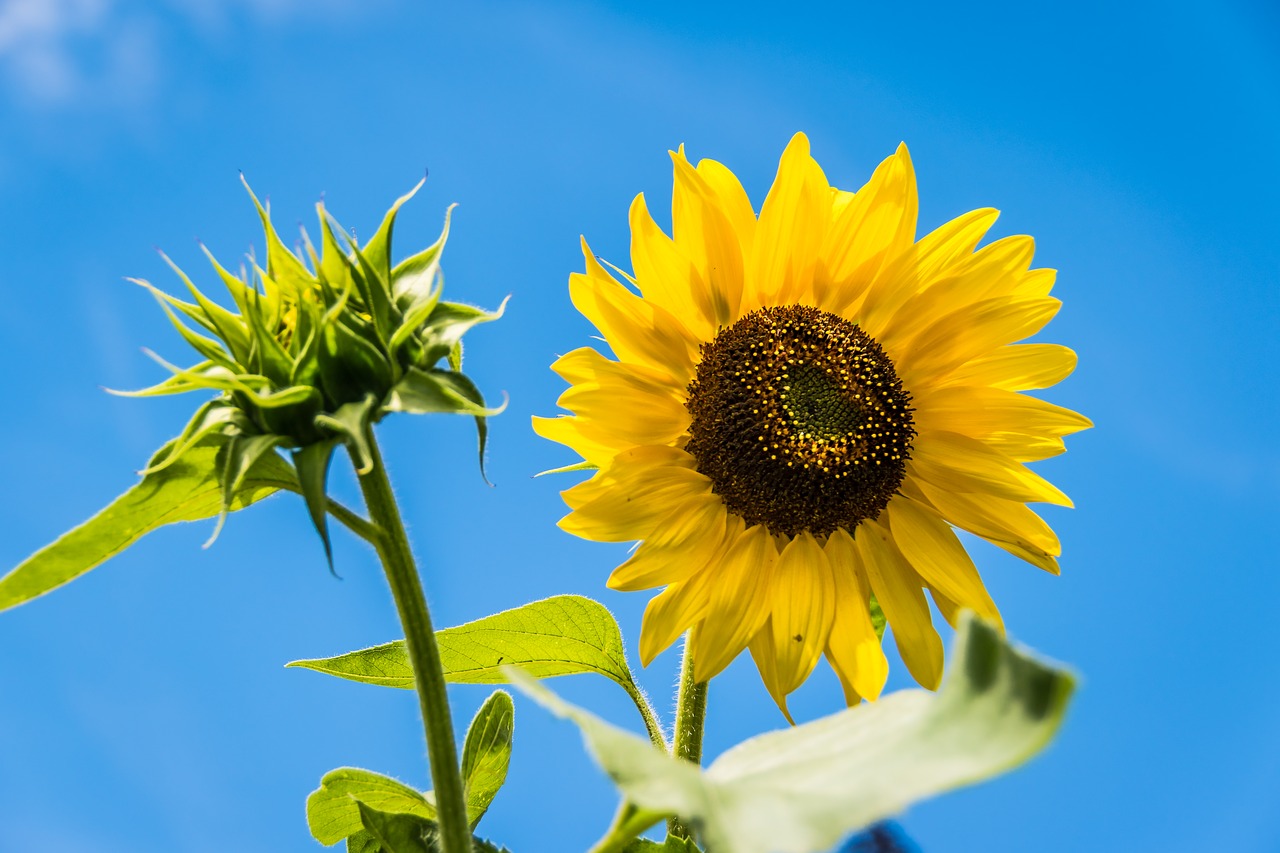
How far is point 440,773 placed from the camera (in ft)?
3.84

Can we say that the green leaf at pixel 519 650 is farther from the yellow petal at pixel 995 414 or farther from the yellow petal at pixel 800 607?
the yellow petal at pixel 995 414

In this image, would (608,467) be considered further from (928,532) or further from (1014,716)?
(1014,716)

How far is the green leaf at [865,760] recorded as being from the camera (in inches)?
28.2

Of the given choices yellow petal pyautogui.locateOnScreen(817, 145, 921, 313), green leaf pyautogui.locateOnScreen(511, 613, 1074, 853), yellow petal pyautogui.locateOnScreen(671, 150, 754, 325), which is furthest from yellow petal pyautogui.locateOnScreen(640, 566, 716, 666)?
green leaf pyautogui.locateOnScreen(511, 613, 1074, 853)

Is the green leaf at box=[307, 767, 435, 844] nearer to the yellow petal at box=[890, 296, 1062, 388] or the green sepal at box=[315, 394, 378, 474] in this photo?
the green sepal at box=[315, 394, 378, 474]

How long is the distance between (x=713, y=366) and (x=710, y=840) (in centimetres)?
131

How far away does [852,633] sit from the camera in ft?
6.09

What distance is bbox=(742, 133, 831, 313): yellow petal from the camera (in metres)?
1.92

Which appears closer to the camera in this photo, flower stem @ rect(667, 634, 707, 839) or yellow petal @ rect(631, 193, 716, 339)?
flower stem @ rect(667, 634, 707, 839)

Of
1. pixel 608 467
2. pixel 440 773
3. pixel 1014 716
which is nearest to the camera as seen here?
pixel 1014 716

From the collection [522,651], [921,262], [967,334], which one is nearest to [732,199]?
[921,262]

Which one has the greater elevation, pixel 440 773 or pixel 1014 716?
pixel 440 773

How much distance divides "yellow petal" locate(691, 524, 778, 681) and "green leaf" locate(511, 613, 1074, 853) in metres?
0.77

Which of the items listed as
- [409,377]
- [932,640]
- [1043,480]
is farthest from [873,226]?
[409,377]
